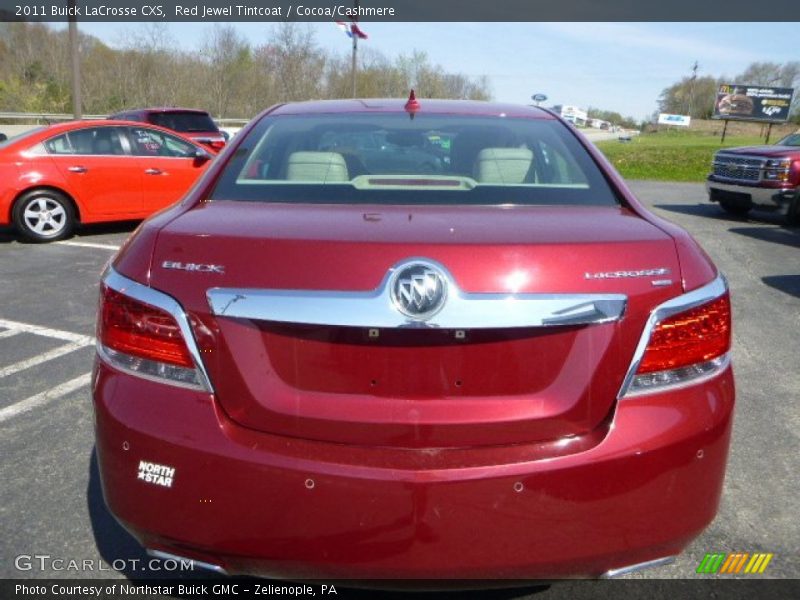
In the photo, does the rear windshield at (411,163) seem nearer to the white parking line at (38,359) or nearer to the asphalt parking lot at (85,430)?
the asphalt parking lot at (85,430)

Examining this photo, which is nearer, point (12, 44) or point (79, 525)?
point (79, 525)

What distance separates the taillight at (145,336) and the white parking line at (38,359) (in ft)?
9.58

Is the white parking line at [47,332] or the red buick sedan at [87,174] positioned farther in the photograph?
the red buick sedan at [87,174]

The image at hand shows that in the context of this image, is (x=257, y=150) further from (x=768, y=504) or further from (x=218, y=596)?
(x=768, y=504)

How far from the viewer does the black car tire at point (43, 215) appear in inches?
340

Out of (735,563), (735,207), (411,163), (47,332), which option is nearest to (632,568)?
(735,563)

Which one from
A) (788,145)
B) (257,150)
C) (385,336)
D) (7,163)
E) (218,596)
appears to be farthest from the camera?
(788,145)

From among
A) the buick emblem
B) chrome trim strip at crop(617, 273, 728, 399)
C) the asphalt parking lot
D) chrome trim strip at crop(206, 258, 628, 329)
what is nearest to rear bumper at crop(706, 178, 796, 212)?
the asphalt parking lot

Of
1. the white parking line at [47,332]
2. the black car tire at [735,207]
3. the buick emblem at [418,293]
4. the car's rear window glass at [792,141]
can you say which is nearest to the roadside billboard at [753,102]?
the car's rear window glass at [792,141]

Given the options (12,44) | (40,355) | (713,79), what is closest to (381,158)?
(40,355)

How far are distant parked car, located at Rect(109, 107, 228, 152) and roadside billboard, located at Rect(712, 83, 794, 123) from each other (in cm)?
5158

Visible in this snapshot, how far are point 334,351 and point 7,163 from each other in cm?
841

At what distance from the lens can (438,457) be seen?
1707 mm

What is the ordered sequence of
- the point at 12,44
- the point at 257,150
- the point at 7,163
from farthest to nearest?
the point at 12,44 → the point at 7,163 → the point at 257,150
